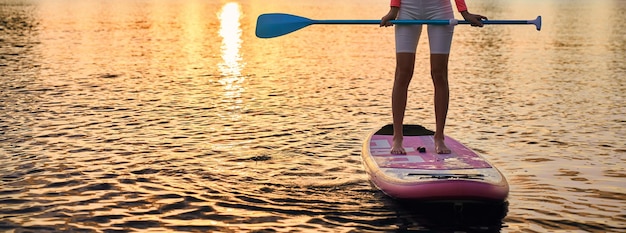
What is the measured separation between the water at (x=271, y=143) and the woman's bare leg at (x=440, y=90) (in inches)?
43.0

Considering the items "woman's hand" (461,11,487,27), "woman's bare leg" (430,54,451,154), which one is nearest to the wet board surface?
"woman's bare leg" (430,54,451,154)

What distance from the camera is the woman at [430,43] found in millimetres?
9695

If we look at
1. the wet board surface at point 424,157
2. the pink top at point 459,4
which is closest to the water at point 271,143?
the wet board surface at point 424,157

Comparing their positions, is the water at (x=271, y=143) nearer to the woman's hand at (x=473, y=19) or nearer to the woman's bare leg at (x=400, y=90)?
the woman's bare leg at (x=400, y=90)

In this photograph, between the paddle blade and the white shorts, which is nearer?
the white shorts

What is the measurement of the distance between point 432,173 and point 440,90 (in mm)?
1423

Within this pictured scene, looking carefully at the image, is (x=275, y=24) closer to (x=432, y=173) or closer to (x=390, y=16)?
(x=390, y=16)

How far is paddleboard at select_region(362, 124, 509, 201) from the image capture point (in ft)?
27.8

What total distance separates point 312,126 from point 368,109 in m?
3.09

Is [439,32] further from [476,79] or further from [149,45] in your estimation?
Answer: [149,45]

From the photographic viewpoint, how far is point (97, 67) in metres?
28.4

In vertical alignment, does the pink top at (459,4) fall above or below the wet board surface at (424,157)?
above

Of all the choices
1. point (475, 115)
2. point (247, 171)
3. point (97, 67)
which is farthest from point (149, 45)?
point (247, 171)

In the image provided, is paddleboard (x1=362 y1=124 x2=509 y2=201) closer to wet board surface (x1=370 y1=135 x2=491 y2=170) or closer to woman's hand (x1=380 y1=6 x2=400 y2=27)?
wet board surface (x1=370 y1=135 x2=491 y2=170)
